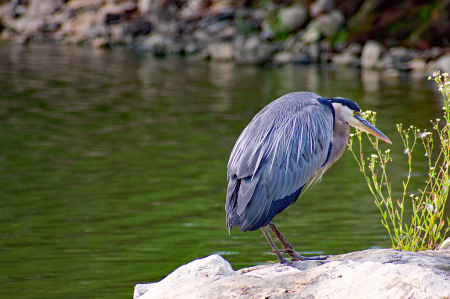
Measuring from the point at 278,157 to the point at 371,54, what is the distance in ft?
72.0

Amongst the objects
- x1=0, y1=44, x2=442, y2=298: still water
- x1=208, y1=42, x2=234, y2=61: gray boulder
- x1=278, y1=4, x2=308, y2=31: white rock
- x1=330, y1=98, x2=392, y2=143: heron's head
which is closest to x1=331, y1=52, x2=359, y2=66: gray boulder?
x1=278, y1=4, x2=308, y2=31: white rock

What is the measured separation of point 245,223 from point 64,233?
304 centimetres

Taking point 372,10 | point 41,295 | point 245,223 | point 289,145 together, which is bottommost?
point 41,295

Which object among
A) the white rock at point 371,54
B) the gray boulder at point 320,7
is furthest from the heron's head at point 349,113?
the gray boulder at point 320,7

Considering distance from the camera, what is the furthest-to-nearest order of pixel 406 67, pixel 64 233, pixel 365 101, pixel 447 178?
pixel 406 67, pixel 365 101, pixel 64 233, pixel 447 178

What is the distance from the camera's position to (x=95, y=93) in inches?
642

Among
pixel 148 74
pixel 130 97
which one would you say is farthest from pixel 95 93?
pixel 148 74

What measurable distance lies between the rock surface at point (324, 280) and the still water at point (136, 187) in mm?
1394

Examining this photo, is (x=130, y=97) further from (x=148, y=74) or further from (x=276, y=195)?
(x=276, y=195)

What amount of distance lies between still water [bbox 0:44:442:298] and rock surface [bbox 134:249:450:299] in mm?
1394

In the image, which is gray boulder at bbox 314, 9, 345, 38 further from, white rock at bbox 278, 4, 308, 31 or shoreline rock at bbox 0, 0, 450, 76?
white rock at bbox 278, 4, 308, 31

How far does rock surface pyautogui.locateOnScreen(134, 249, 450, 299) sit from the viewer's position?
2.92m

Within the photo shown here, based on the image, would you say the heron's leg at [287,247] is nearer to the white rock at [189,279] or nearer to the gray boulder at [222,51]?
the white rock at [189,279]

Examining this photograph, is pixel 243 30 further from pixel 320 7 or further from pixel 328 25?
pixel 328 25
